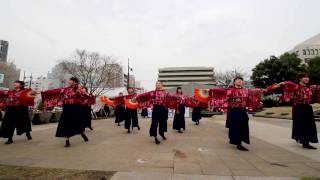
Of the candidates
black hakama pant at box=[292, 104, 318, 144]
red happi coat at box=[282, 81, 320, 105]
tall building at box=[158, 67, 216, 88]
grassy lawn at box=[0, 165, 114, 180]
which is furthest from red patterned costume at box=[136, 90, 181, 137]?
tall building at box=[158, 67, 216, 88]

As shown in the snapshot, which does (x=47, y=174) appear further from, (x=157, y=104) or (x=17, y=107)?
(x=17, y=107)

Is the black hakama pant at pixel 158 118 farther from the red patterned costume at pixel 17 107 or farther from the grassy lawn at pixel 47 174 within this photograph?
the red patterned costume at pixel 17 107

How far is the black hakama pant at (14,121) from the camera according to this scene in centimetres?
768

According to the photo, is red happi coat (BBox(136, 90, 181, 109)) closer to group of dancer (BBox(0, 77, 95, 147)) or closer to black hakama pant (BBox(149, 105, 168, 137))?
black hakama pant (BBox(149, 105, 168, 137))

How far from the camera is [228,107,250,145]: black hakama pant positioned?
22.0 feet

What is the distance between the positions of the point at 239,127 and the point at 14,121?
20.7 ft

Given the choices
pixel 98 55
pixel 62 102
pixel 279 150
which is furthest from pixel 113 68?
pixel 279 150

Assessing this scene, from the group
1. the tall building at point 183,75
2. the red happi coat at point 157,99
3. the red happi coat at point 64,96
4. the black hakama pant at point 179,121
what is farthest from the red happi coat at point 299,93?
the tall building at point 183,75

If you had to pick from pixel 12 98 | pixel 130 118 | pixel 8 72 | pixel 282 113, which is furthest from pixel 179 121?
pixel 8 72

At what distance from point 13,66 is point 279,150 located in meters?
50.9

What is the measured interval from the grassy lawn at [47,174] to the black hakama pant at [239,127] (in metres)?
3.69

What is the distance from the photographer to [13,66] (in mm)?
48156

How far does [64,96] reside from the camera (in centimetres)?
759

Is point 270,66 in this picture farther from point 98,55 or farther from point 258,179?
point 258,179
